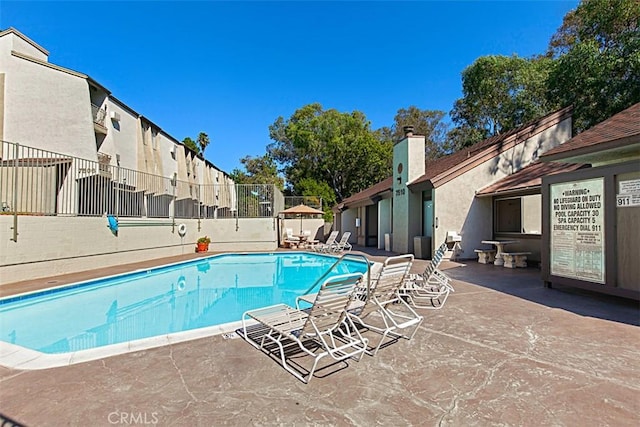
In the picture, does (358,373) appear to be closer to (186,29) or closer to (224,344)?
(224,344)

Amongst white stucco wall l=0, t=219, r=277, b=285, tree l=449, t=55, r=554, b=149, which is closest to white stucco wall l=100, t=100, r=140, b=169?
white stucco wall l=0, t=219, r=277, b=285

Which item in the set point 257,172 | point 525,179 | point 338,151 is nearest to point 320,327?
point 525,179

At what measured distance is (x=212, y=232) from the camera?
18484 mm

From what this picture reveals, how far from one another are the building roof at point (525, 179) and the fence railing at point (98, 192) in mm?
11347

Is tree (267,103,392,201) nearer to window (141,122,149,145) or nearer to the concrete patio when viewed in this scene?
window (141,122,149,145)

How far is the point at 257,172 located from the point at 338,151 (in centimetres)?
1582

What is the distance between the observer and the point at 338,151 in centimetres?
3656

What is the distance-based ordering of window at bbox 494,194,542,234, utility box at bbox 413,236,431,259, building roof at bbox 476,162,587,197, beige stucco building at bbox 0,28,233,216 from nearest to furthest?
building roof at bbox 476,162,587,197 → window at bbox 494,194,542,234 → utility box at bbox 413,236,431,259 → beige stucco building at bbox 0,28,233,216

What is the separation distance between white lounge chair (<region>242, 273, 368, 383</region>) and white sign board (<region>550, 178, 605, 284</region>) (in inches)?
216

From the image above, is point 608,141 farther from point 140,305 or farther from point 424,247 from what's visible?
point 140,305

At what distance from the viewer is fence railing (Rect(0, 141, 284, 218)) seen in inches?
360

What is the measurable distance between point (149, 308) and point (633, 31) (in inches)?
928

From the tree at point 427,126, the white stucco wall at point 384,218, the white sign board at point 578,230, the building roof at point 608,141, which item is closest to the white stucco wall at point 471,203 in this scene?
the white stucco wall at point 384,218

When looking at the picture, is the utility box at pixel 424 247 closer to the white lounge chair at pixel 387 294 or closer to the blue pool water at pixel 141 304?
the blue pool water at pixel 141 304
